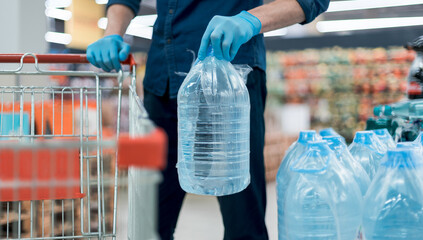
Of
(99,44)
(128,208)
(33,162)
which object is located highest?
(99,44)

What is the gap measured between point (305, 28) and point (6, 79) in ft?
20.6

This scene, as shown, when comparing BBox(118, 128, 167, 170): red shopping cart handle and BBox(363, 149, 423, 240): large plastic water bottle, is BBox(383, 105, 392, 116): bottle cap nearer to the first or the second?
BBox(363, 149, 423, 240): large plastic water bottle

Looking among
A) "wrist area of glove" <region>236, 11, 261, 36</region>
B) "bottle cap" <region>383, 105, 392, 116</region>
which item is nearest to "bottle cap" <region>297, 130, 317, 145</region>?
"wrist area of glove" <region>236, 11, 261, 36</region>

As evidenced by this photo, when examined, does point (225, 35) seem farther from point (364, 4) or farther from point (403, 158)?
point (364, 4)

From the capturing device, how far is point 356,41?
772 centimetres

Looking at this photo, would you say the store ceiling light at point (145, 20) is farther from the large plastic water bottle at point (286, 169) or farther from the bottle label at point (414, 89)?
the large plastic water bottle at point (286, 169)

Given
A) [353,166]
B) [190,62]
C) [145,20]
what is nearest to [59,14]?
[145,20]

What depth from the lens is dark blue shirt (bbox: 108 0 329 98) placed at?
1646 millimetres

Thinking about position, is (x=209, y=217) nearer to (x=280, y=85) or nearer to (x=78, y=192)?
(x=78, y=192)

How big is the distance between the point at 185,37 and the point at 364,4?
744 centimetres

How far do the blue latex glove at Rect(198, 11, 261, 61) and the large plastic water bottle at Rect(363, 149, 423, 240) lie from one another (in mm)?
601

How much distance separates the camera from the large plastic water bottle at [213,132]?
150 centimetres

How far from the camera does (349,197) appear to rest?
3.70 ft

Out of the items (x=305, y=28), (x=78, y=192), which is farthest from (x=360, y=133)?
(x=305, y=28)
